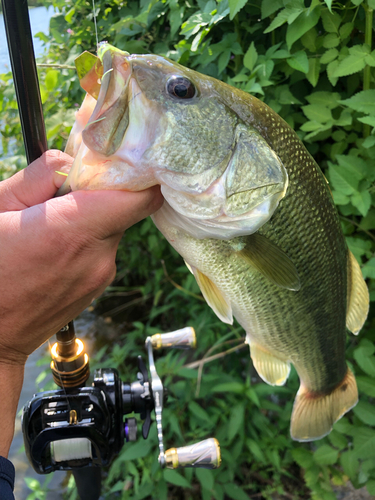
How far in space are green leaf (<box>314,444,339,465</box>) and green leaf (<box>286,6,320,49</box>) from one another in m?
1.32

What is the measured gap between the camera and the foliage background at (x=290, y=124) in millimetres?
1273

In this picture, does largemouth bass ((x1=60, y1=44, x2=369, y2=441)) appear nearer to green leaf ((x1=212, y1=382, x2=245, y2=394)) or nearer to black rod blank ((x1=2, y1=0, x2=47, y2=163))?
black rod blank ((x1=2, y1=0, x2=47, y2=163))

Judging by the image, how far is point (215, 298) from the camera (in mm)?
930

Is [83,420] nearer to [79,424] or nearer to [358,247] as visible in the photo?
[79,424]

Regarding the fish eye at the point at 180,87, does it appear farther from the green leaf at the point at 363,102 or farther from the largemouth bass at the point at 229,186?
the green leaf at the point at 363,102

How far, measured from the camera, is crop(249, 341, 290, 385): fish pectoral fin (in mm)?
1093

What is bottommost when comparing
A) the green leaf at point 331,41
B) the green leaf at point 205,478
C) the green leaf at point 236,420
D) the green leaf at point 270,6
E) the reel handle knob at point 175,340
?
the green leaf at point 205,478

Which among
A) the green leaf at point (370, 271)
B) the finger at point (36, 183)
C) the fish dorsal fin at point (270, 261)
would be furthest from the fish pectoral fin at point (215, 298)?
the green leaf at point (370, 271)

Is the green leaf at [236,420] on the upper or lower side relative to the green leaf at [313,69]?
lower

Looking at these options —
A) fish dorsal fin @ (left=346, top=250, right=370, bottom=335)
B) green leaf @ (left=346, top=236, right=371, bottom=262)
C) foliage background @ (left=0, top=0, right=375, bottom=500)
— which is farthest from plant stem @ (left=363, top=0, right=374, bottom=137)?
fish dorsal fin @ (left=346, top=250, right=370, bottom=335)

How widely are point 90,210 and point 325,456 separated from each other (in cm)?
125

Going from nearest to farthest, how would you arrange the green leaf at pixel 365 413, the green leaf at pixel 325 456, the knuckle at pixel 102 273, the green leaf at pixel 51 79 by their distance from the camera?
the knuckle at pixel 102 273, the green leaf at pixel 365 413, the green leaf at pixel 325 456, the green leaf at pixel 51 79

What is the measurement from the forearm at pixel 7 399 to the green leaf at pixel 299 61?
113 cm

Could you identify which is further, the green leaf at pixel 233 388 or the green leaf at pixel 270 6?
the green leaf at pixel 233 388
